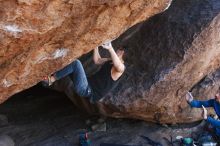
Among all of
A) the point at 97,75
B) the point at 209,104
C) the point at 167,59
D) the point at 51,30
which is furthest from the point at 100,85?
the point at 51,30

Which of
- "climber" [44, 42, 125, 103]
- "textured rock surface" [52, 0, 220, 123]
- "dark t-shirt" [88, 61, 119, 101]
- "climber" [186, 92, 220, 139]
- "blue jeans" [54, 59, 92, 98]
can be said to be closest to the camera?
"climber" [44, 42, 125, 103]

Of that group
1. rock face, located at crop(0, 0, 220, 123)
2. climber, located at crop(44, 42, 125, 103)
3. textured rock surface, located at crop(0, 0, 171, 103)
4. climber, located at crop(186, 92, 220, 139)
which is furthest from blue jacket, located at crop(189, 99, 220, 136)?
textured rock surface, located at crop(0, 0, 171, 103)

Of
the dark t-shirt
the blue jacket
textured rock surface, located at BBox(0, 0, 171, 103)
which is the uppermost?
textured rock surface, located at BBox(0, 0, 171, 103)

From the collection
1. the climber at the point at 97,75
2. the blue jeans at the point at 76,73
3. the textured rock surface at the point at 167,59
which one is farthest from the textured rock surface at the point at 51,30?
the textured rock surface at the point at 167,59

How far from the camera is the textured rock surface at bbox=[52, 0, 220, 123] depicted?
6742mm

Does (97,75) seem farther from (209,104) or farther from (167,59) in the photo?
(209,104)

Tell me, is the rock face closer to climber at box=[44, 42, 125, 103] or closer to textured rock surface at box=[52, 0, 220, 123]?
textured rock surface at box=[52, 0, 220, 123]

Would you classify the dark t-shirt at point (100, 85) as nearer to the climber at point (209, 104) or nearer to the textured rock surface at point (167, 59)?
the textured rock surface at point (167, 59)

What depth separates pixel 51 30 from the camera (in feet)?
13.7

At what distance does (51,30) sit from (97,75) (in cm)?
Result: 302

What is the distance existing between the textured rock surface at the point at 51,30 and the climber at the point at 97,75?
466mm

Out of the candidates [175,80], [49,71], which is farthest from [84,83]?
[175,80]

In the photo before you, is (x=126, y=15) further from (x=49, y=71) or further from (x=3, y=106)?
(x=3, y=106)

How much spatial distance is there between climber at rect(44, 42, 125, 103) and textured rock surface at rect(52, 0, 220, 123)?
8.8 inches
